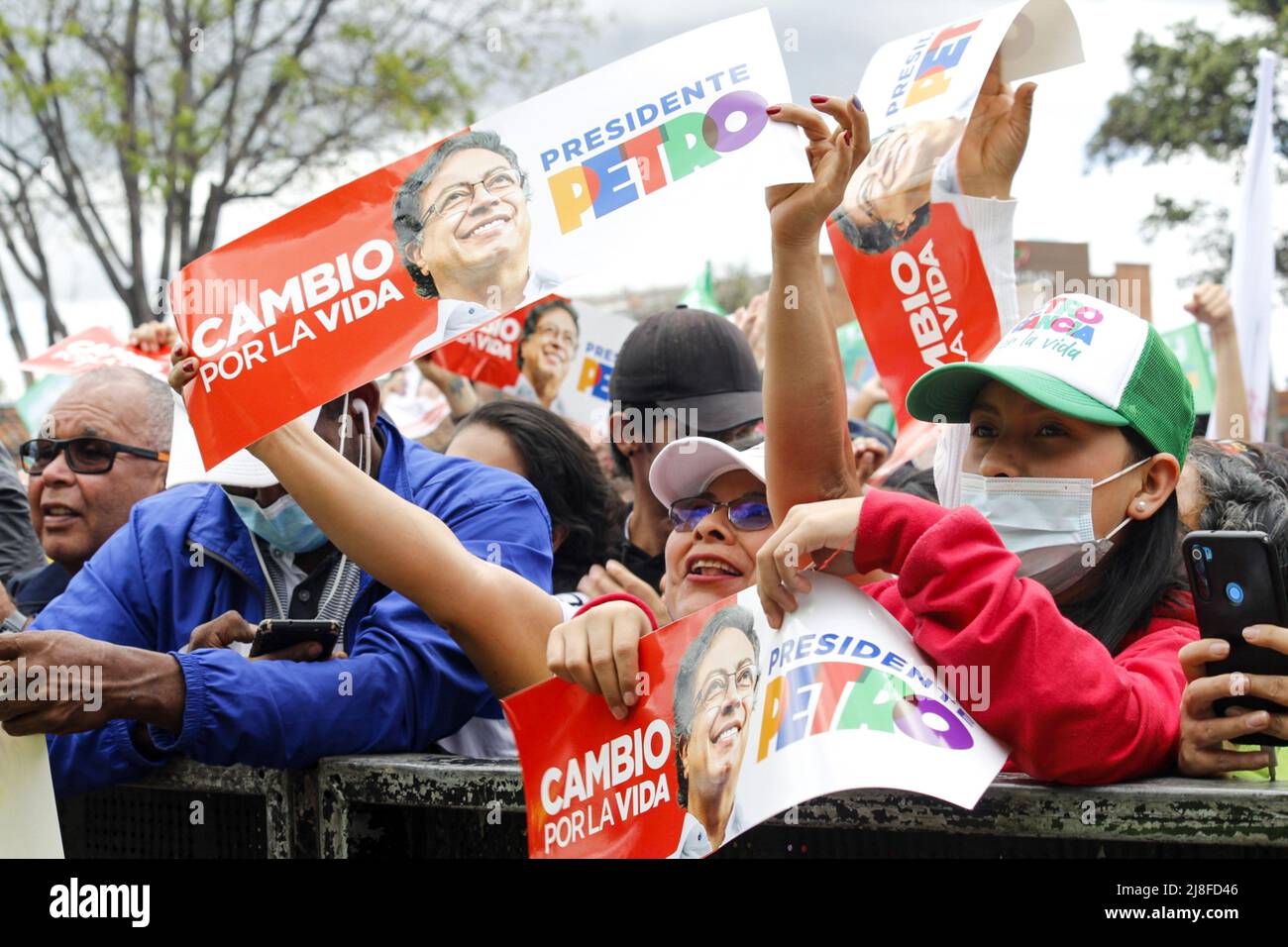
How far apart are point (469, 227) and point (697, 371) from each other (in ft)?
4.70

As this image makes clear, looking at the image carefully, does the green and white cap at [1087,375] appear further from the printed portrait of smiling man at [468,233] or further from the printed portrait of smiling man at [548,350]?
the printed portrait of smiling man at [548,350]

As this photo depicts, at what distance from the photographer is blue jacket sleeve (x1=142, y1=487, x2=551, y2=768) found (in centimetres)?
266

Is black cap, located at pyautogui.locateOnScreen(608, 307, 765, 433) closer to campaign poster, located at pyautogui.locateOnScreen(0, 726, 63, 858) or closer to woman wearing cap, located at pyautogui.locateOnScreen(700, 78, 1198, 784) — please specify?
woman wearing cap, located at pyautogui.locateOnScreen(700, 78, 1198, 784)

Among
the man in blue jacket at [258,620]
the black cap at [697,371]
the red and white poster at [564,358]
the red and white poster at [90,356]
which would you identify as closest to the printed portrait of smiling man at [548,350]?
the red and white poster at [564,358]

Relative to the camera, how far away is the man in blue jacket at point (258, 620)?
2.67 m

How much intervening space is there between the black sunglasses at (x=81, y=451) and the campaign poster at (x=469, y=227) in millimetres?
1715

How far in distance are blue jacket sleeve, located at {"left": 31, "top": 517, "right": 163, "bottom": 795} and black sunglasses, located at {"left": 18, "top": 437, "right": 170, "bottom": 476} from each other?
1.09m

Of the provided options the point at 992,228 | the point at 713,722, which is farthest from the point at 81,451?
the point at 713,722

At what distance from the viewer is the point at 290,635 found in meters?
2.80

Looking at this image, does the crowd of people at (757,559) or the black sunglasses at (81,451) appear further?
the black sunglasses at (81,451)

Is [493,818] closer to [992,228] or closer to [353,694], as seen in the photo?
[353,694]
